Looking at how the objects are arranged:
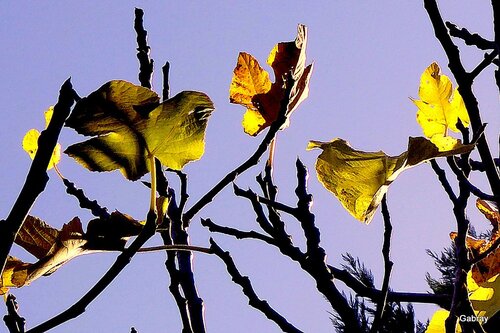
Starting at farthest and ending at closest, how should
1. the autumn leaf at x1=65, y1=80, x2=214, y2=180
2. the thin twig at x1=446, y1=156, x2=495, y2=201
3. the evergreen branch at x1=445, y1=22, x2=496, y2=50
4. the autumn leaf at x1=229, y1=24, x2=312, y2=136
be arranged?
the evergreen branch at x1=445, y1=22, x2=496, y2=50 → the thin twig at x1=446, y1=156, x2=495, y2=201 → the autumn leaf at x1=229, y1=24, x2=312, y2=136 → the autumn leaf at x1=65, y1=80, x2=214, y2=180

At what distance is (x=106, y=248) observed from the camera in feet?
2.28

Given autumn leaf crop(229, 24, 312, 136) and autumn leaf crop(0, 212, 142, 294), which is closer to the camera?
autumn leaf crop(0, 212, 142, 294)

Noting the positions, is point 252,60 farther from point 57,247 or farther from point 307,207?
point 57,247

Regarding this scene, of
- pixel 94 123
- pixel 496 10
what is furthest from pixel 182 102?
pixel 496 10

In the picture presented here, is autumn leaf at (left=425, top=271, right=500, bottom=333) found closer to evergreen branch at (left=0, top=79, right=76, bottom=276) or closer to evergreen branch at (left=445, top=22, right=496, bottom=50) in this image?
evergreen branch at (left=445, top=22, right=496, bottom=50)

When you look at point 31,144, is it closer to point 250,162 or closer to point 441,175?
point 250,162

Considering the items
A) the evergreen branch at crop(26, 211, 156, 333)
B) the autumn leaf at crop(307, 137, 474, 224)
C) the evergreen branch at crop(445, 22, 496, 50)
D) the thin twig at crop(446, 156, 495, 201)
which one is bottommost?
the evergreen branch at crop(26, 211, 156, 333)

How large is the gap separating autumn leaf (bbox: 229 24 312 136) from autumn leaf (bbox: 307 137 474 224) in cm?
10

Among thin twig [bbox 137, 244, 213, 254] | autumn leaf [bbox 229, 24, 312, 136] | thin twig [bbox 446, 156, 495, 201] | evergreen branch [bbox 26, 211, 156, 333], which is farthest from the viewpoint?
thin twig [bbox 446, 156, 495, 201]

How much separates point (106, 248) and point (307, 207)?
0.39m

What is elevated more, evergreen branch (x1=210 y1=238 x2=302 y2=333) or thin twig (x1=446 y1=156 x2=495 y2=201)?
thin twig (x1=446 y1=156 x2=495 y2=201)

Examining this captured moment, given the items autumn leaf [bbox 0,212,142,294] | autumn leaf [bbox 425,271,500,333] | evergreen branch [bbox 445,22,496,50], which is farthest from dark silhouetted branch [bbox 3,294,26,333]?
evergreen branch [bbox 445,22,496,50]

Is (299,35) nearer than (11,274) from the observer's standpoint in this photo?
No

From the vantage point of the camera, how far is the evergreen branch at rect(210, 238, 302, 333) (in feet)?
3.07
